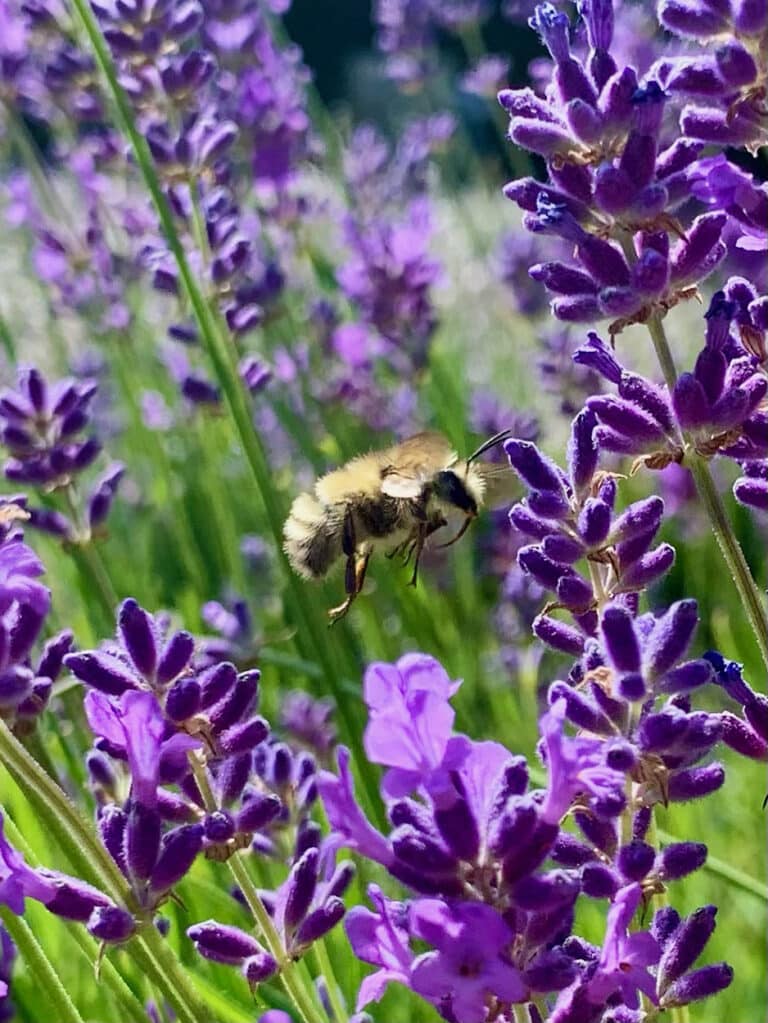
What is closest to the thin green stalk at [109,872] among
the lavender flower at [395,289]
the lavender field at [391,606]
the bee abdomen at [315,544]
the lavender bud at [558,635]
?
the lavender field at [391,606]

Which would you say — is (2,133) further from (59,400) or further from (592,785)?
(592,785)

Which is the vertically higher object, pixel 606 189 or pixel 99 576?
pixel 606 189

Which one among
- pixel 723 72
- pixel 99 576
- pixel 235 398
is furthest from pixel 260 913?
pixel 99 576

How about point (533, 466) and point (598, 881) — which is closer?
point (598, 881)

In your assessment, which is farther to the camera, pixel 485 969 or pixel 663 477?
pixel 663 477

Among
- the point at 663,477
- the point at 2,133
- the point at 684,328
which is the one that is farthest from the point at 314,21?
the point at 663,477

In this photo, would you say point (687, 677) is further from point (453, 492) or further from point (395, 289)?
point (395, 289)
